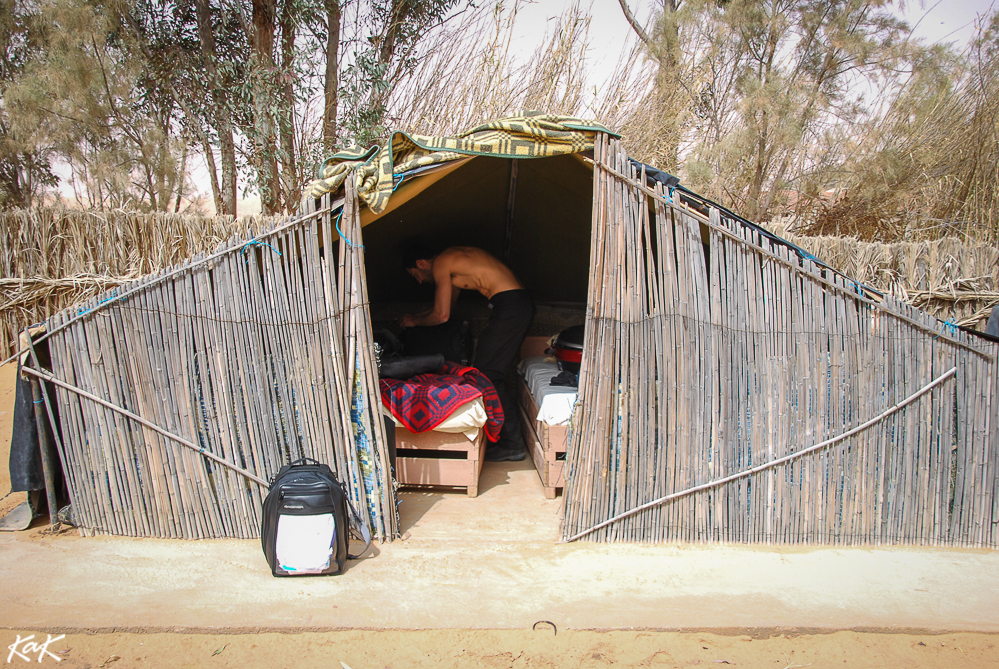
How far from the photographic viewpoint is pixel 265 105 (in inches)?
303

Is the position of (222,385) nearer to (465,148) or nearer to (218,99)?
(465,148)

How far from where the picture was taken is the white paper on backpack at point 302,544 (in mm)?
2910

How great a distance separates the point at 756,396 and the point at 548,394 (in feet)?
4.26

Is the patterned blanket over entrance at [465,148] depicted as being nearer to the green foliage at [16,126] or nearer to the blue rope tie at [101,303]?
the blue rope tie at [101,303]

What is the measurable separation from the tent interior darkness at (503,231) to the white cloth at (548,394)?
1106 millimetres

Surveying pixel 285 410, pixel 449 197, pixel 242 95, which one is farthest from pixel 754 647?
pixel 242 95

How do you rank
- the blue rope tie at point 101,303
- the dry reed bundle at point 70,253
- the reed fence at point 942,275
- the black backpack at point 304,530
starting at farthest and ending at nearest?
the dry reed bundle at point 70,253
the reed fence at point 942,275
the blue rope tie at point 101,303
the black backpack at point 304,530

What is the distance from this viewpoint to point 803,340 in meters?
3.26

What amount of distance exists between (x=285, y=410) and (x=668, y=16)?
26.1 ft

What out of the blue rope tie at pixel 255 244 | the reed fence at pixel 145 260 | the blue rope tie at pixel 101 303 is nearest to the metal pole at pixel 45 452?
the blue rope tie at pixel 101 303

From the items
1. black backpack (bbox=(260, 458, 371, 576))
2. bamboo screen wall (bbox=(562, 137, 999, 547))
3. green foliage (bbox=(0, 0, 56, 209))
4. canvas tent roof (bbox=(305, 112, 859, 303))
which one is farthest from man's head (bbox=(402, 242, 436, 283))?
green foliage (bbox=(0, 0, 56, 209))

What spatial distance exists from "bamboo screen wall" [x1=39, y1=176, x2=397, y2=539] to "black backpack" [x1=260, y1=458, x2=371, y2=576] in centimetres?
33

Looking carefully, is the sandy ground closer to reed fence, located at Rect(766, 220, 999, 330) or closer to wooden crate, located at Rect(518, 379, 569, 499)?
wooden crate, located at Rect(518, 379, 569, 499)

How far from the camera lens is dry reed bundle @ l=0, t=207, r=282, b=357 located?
5516 millimetres
